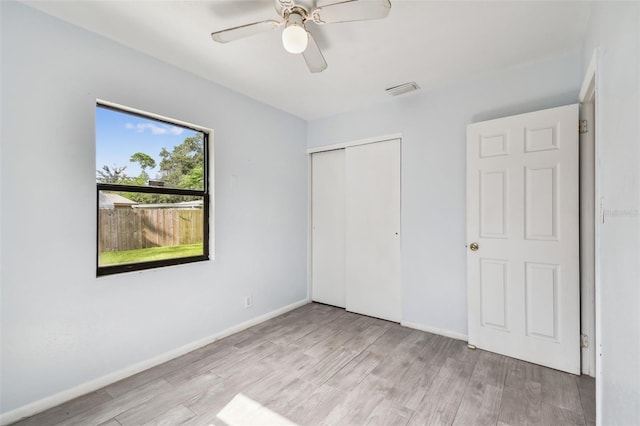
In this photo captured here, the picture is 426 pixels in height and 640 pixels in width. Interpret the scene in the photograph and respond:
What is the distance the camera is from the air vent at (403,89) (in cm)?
286

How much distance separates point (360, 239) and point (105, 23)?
3.09 m

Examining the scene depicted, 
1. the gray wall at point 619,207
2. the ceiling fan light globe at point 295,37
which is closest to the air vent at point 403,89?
the gray wall at point 619,207

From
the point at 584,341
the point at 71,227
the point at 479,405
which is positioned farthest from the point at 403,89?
the point at 71,227

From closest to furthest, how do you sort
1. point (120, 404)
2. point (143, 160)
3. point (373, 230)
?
point (120, 404)
point (143, 160)
point (373, 230)

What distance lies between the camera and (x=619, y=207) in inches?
46.0

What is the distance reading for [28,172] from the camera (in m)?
1.77

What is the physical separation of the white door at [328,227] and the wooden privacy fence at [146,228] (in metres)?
1.71

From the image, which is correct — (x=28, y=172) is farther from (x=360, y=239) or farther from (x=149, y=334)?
(x=360, y=239)

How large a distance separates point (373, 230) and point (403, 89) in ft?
5.37

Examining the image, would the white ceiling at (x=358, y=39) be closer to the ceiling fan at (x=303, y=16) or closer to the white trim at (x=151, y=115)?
the ceiling fan at (x=303, y=16)

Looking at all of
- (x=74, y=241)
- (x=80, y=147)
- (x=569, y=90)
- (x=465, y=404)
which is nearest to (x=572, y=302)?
(x=465, y=404)

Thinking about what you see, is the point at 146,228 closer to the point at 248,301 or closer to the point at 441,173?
the point at 248,301

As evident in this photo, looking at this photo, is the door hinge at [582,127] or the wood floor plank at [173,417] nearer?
the wood floor plank at [173,417]

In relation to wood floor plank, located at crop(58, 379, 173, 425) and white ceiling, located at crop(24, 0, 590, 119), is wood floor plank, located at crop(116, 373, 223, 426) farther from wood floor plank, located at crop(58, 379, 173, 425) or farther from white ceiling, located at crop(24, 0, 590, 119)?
white ceiling, located at crop(24, 0, 590, 119)
